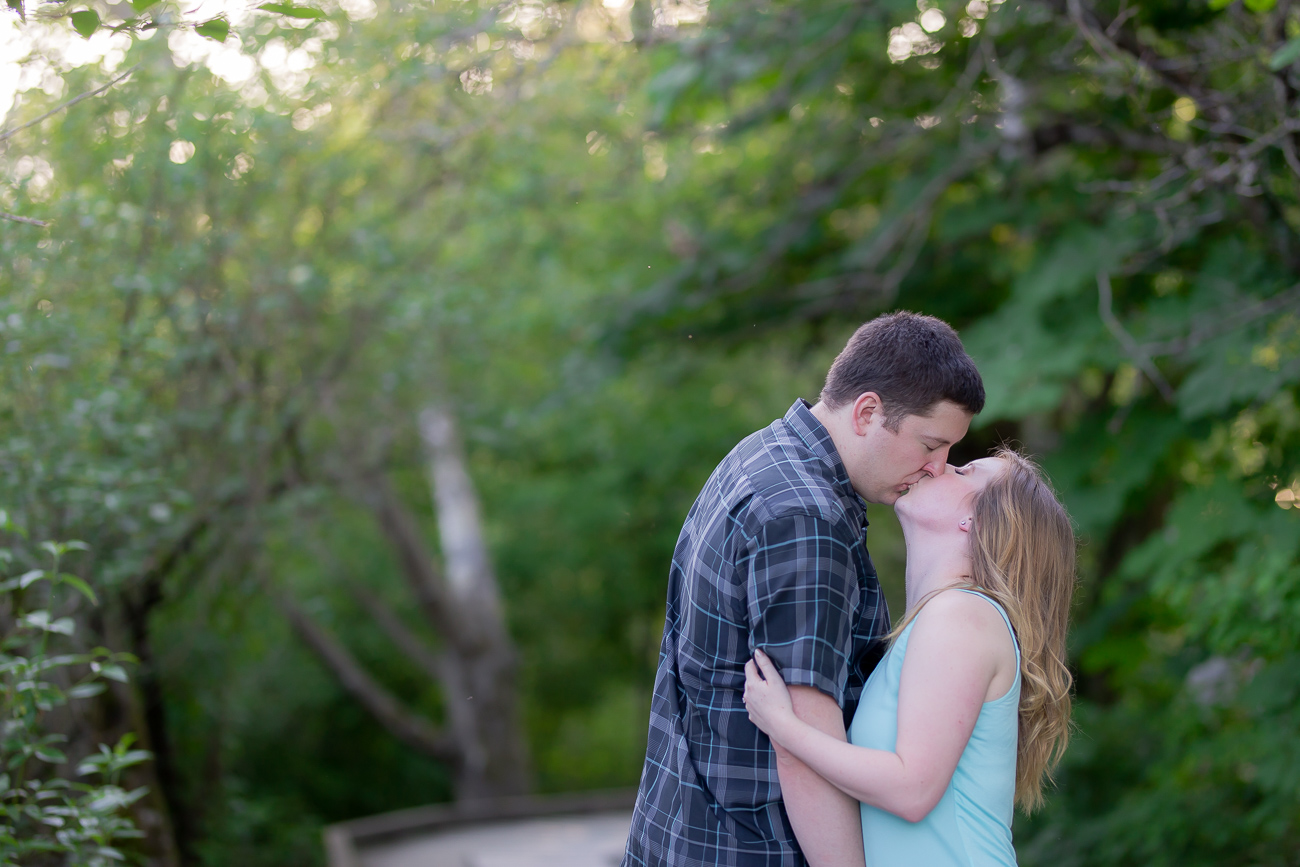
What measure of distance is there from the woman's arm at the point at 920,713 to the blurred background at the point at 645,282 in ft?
5.90

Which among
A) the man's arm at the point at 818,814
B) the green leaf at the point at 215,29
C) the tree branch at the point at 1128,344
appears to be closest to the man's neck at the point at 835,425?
the man's arm at the point at 818,814

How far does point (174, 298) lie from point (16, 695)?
10.2ft

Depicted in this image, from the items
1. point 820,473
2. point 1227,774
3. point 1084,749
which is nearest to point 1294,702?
point 1227,774

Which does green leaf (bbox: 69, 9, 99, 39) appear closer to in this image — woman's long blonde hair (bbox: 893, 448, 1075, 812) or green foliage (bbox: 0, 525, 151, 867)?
green foliage (bbox: 0, 525, 151, 867)

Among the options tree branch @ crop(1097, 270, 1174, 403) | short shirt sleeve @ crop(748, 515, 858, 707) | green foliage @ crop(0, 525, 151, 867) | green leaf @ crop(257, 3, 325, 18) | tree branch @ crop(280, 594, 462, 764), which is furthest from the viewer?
tree branch @ crop(280, 594, 462, 764)

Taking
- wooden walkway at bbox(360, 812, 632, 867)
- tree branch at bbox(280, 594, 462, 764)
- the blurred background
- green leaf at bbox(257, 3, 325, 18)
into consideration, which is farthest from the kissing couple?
tree branch at bbox(280, 594, 462, 764)

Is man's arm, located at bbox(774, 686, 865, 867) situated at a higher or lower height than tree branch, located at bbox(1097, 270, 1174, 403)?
higher

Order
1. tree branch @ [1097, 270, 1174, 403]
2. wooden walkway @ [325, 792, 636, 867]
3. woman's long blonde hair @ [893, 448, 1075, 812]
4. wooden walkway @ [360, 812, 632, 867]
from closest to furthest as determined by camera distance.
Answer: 1. woman's long blonde hair @ [893, 448, 1075, 812]
2. tree branch @ [1097, 270, 1174, 403]
3. wooden walkway @ [360, 812, 632, 867]
4. wooden walkway @ [325, 792, 636, 867]

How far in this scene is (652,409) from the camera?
12.4 metres

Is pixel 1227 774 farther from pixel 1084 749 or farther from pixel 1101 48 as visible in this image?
pixel 1101 48

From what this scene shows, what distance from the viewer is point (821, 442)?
2.02m

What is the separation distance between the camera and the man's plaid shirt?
70.4 inches

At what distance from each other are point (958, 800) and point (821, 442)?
0.76 m

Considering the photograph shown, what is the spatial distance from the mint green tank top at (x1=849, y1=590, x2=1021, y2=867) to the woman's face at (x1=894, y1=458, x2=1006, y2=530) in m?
0.20
